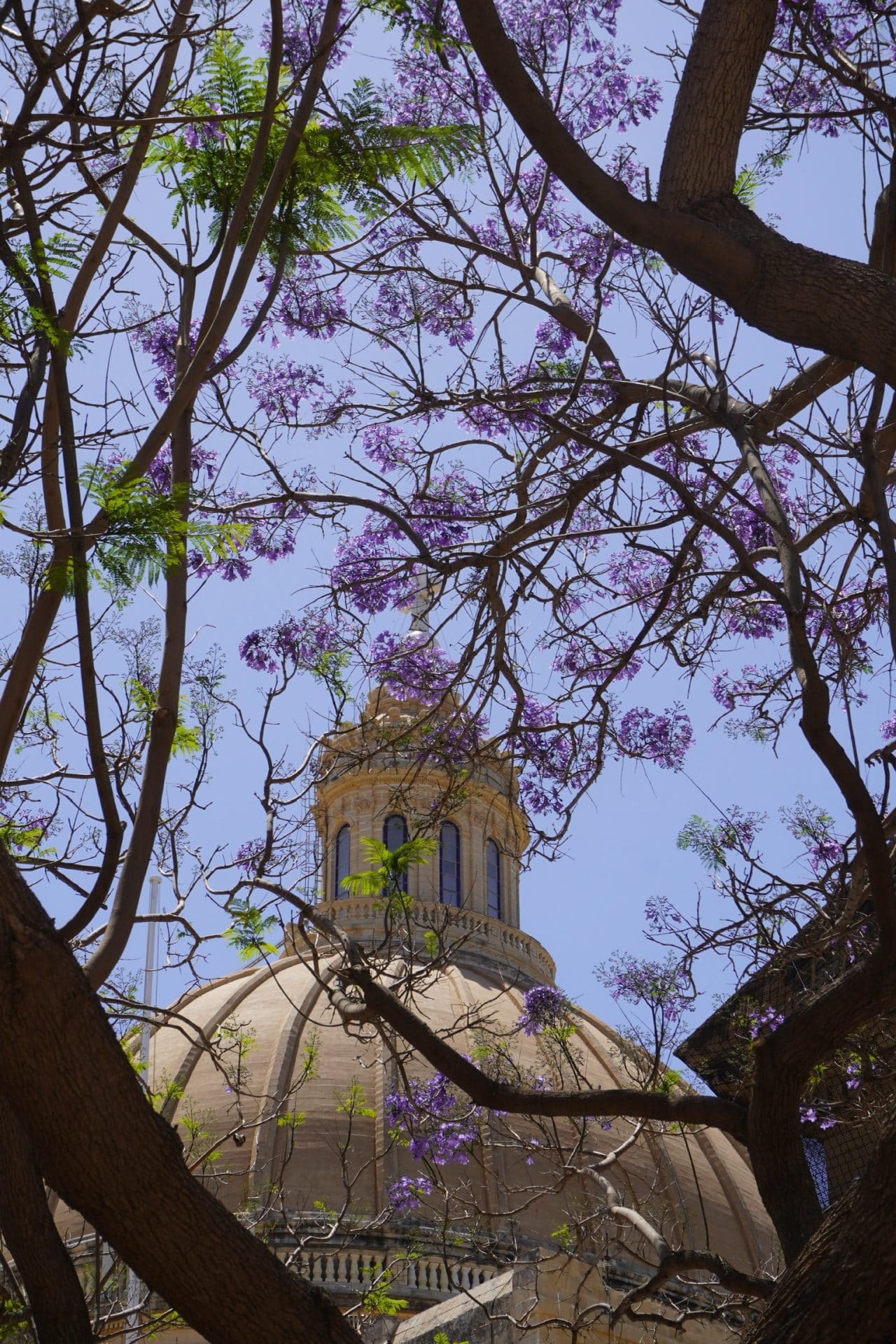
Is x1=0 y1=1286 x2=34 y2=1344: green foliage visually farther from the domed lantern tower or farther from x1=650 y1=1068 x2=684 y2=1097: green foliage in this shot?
Answer: the domed lantern tower

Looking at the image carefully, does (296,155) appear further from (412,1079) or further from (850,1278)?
(412,1079)

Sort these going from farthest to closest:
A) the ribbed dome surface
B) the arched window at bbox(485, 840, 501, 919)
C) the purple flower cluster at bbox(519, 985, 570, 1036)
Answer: the arched window at bbox(485, 840, 501, 919) < the ribbed dome surface < the purple flower cluster at bbox(519, 985, 570, 1036)

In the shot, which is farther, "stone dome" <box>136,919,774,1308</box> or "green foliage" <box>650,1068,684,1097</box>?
"stone dome" <box>136,919,774,1308</box>

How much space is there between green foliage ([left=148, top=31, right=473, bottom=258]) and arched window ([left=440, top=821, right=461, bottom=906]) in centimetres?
3027

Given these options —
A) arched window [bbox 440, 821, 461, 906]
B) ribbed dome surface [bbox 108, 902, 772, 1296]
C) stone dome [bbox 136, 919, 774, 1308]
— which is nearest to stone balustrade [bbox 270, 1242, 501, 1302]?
stone dome [bbox 136, 919, 774, 1308]

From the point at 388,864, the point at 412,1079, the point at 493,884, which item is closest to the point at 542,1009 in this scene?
the point at 388,864

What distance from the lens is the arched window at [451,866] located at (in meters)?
35.9

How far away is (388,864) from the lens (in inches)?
256

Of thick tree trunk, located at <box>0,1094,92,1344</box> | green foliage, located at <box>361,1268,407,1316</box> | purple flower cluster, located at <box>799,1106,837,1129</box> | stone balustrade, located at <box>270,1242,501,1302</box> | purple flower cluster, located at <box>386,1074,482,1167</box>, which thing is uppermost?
stone balustrade, located at <box>270,1242,501,1302</box>

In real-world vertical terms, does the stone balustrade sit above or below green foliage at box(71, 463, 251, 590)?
above

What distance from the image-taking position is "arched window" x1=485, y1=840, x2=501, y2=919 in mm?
36750

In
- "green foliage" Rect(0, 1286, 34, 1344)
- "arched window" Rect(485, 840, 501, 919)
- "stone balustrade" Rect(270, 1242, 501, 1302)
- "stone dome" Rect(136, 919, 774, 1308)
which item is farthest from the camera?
"arched window" Rect(485, 840, 501, 919)

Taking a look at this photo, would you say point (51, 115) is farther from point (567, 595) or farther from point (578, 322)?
point (567, 595)

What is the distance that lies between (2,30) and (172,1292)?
12.8ft
